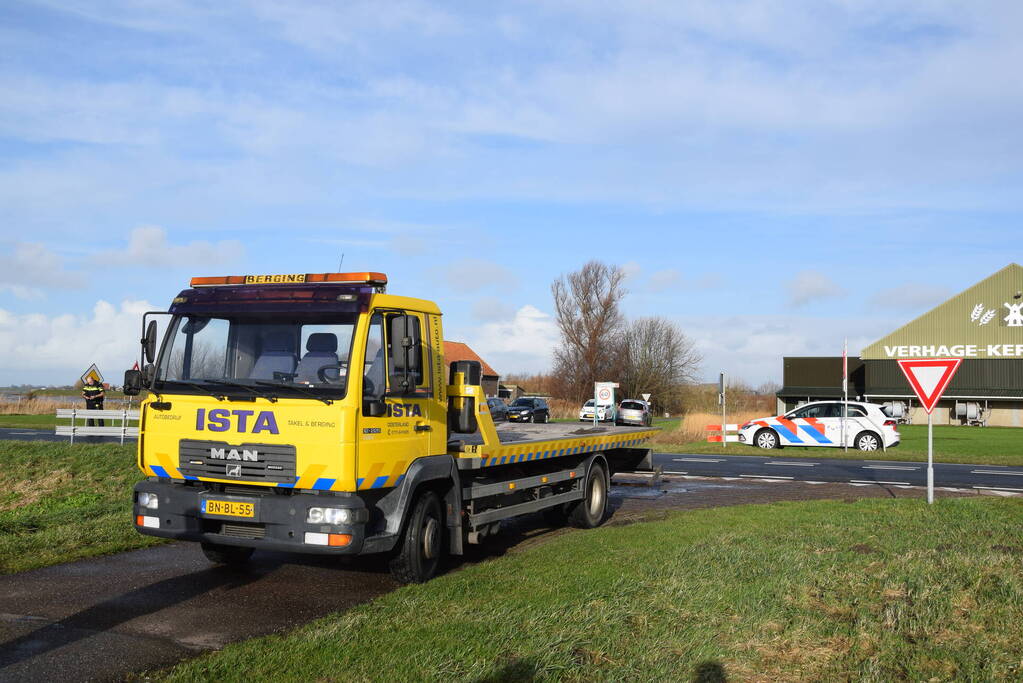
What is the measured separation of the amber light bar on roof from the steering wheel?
773 mm

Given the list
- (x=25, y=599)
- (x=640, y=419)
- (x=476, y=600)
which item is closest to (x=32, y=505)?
(x=25, y=599)

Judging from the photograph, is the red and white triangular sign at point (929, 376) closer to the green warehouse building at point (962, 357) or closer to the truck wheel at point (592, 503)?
the truck wheel at point (592, 503)

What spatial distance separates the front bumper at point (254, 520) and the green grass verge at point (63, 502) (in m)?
→ 2.04

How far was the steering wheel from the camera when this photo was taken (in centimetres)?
721

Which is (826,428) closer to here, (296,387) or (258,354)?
(258,354)

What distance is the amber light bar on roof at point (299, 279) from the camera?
7.61 metres

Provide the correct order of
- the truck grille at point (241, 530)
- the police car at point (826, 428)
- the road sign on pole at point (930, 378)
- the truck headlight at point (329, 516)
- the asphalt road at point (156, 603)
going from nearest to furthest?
1. the asphalt road at point (156, 603)
2. the truck headlight at point (329, 516)
3. the truck grille at point (241, 530)
4. the road sign on pole at point (930, 378)
5. the police car at point (826, 428)

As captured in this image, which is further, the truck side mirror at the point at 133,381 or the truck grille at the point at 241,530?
the truck side mirror at the point at 133,381

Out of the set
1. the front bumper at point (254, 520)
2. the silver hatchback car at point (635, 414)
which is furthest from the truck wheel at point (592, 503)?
the silver hatchback car at point (635, 414)

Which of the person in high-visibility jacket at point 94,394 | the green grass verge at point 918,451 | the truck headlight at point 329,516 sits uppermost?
the person in high-visibility jacket at point 94,394

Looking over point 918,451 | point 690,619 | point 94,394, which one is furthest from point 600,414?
point 690,619

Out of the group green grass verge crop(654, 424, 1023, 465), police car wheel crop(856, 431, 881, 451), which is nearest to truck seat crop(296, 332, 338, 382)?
green grass verge crop(654, 424, 1023, 465)

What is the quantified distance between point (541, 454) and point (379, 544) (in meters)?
3.12

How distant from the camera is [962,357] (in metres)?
53.6
